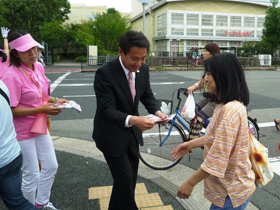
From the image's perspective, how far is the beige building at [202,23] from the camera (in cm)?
4759

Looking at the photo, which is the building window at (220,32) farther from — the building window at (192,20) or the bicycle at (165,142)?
the bicycle at (165,142)

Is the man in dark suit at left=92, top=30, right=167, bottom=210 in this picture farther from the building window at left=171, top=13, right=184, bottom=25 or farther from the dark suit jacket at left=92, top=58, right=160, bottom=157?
the building window at left=171, top=13, right=184, bottom=25

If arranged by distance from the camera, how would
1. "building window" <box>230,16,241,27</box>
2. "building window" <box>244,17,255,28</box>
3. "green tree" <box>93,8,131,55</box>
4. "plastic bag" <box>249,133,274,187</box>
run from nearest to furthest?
1. "plastic bag" <box>249,133,274,187</box>
2. "green tree" <box>93,8,131,55</box>
3. "building window" <box>230,16,241,27</box>
4. "building window" <box>244,17,255,28</box>

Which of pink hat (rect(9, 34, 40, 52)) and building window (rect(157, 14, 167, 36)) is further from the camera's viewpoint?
building window (rect(157, 14, 167, 36))

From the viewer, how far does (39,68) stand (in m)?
2.96

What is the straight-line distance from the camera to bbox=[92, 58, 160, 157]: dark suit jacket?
2.23 m

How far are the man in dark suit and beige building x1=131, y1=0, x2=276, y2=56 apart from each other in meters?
44.8

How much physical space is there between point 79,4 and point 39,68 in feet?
254

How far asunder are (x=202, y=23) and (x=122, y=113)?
50218 millimetres

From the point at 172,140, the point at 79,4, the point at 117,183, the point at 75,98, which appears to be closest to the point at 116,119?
the point at 117,183

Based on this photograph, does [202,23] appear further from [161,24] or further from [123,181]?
[123,181]

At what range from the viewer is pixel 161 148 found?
457 centimetres

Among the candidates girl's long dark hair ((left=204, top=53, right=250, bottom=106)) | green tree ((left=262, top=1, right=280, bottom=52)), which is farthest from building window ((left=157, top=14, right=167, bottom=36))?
girl's long dark hair ((left=204, top=53, right=250, bottom=106))

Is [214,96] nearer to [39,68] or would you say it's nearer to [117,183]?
[117,183]
